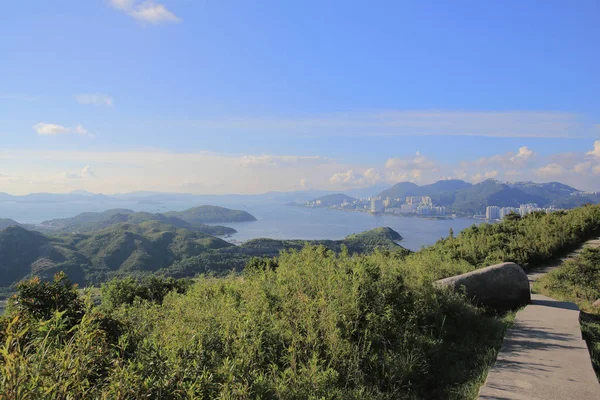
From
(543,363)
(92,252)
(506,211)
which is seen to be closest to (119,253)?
(92,252)

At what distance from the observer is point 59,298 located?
4.60 metres

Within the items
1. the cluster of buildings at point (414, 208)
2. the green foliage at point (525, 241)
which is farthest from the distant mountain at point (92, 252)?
the cluster of buildings at point (414, 208)

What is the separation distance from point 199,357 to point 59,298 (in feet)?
8.19

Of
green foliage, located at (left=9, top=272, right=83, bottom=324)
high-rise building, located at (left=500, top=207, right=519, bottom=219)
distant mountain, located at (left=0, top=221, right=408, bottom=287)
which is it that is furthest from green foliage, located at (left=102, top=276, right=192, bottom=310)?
distant mountain, located at (left=0, top=221, right=408, bottom=287)

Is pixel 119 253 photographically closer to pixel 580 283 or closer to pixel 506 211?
pixel 506 211

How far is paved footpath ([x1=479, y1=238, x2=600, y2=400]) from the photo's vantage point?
12.6 ft

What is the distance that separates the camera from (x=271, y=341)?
4.12 m

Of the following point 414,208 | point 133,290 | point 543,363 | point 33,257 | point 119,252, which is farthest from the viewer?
point 414,208

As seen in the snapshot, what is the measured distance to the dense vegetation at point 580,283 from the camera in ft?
25.6

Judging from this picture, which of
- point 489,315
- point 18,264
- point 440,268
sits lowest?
point 18,264

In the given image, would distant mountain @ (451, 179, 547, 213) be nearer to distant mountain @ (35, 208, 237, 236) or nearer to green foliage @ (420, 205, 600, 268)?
Answer: distant mountain @ (35, 208, 237, 236)

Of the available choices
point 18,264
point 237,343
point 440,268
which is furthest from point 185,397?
point 18,264

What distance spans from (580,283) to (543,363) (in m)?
5.97

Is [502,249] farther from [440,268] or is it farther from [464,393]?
[464,393]
